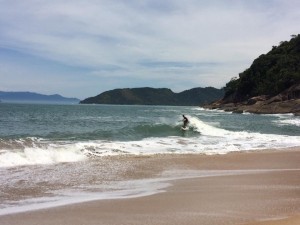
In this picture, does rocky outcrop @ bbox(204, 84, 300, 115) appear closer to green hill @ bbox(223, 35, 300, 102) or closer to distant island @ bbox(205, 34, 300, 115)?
distant island @ bbox(205, 34, 300, 115)

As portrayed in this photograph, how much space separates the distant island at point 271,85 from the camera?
3054 inches

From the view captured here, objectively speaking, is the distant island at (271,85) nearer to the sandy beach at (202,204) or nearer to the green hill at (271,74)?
the green hill at (271,74)

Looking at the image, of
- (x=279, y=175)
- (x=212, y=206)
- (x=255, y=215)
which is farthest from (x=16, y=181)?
(x=279, y=175)

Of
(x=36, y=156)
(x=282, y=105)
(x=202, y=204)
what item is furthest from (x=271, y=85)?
(x=202, y=204)

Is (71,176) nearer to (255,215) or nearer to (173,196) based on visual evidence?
(173,196)

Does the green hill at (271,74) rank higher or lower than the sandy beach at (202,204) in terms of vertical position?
higher

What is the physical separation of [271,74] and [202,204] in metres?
104

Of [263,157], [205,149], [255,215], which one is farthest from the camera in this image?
[205,149]

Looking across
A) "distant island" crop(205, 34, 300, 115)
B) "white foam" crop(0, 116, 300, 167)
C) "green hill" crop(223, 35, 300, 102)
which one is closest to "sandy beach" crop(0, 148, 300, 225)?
"white foam" crop(0, 116, 300, 167)

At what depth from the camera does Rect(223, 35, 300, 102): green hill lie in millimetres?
93562

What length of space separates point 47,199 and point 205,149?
11.3 meters

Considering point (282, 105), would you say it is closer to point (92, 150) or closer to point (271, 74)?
point (271, 74)

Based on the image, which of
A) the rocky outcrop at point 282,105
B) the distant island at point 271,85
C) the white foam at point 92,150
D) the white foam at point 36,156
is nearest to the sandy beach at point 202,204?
the white foam at point 36,156

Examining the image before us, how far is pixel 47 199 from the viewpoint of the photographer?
8.16 meters
